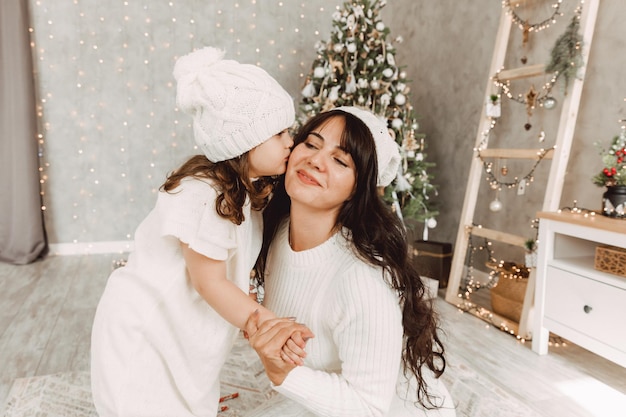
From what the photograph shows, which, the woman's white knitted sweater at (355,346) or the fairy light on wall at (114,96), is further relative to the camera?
the fairy light on wall at (114,96)

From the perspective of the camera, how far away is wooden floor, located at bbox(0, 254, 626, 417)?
6.13 ft

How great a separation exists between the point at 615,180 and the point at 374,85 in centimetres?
160

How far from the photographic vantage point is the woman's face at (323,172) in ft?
3.58

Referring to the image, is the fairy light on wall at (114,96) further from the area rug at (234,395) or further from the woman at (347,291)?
the woman at (347,291)

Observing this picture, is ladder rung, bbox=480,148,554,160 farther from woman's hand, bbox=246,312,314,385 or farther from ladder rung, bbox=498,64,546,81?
woman's hand, bbox=246,312,314,385

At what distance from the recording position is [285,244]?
1.25 meters

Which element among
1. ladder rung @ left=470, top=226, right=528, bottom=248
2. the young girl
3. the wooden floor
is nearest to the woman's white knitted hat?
the young girl

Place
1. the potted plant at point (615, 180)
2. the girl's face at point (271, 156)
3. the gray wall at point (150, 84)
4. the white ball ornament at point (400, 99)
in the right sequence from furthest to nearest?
the gray wall at point (150, 84), the white ball ornament at point (400, 99), the potted plant at point (615, 180), the girl's face at point (271, 156)

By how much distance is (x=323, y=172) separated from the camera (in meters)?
1.09

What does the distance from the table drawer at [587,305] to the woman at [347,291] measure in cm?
108

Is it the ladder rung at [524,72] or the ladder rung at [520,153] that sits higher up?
the ladder rung at [524,72]

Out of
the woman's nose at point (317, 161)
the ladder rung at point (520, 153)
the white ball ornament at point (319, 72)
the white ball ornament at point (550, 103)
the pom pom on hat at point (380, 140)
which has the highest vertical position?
the white ball ornament at point (319, 72)

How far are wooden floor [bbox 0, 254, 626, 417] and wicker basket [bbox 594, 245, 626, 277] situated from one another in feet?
1.74

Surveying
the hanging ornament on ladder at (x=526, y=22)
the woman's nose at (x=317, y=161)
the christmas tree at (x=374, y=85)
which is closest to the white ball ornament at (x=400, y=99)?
the christmas tree at (x=374, y=85)
